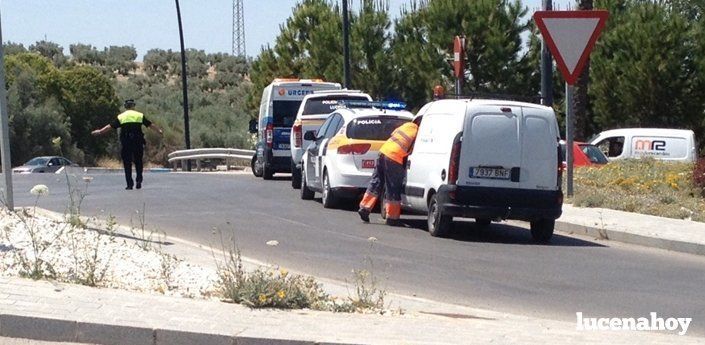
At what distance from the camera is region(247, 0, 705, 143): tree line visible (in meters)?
38.9

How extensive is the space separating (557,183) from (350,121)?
467cm

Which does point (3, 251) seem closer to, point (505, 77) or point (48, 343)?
point (48, 343)

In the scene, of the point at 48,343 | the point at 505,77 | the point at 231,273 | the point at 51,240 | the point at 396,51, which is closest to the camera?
the point at 48,343

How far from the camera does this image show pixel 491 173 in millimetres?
16406

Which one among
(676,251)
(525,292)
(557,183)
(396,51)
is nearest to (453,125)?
(557,183)

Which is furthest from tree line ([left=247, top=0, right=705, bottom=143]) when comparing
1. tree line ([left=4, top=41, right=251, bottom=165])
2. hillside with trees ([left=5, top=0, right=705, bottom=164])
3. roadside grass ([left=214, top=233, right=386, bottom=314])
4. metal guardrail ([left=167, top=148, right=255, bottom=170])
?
roadside grass ([left=214, top=233, right=386, bottom=314])

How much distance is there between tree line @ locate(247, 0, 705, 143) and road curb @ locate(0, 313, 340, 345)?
945 inches

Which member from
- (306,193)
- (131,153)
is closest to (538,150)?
(306,193)

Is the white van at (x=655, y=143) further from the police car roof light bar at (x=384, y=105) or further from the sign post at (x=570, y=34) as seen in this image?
the sign post at (x=570, y=34)

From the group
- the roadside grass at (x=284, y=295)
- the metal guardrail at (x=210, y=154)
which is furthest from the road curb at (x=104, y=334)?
the metal guardrail at (x=210, y=154)

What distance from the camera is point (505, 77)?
42.1 meters

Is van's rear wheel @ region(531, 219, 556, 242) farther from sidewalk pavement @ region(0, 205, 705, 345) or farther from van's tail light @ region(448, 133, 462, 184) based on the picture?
sidewalk pavement @ region(0, 205, 705, 345)

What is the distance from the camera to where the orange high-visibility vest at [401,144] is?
17938 millimetres

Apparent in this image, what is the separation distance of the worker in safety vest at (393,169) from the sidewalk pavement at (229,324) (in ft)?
23.9
